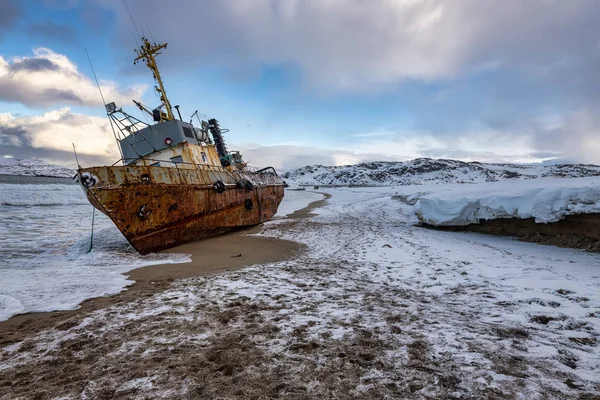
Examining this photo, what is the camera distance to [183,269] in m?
6.41

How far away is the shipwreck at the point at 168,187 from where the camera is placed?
799 cm

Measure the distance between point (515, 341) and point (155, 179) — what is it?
352 inches

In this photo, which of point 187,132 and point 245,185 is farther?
point 245,185

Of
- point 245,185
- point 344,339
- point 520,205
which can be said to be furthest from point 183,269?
point 520,205

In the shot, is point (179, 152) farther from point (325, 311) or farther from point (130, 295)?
point (325, 311)

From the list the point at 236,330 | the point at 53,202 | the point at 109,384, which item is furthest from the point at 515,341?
the point at 53,202

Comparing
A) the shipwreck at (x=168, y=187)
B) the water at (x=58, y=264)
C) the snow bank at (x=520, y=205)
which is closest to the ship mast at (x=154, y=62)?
the shipwreck at (x=168, y=187)

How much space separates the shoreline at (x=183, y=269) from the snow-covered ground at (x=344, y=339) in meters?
0.37

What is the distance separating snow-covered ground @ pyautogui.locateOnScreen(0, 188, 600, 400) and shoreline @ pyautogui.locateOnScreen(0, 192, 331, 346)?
0.37 m

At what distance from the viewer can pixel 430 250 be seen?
771 centimetres

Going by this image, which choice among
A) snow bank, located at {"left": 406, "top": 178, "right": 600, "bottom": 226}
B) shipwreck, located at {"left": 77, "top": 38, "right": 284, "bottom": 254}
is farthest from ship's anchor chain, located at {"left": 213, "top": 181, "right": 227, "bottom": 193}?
snow bank, located at {"left": 406, "top": 178, "right": 600, "bottom": 226}

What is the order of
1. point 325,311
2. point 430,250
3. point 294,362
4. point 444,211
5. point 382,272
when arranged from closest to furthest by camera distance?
point 294,362
point 325,311
point 382,272
point 430,250
point 444,211

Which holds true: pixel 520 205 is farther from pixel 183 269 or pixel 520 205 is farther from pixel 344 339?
pixel 183 269

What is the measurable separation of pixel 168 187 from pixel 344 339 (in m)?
7.72
